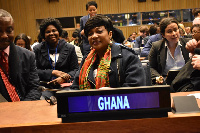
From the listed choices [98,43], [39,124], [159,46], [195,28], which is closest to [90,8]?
[159,46]

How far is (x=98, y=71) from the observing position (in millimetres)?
2008

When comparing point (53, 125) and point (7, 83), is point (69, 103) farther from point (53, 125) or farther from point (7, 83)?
point (7, 83)

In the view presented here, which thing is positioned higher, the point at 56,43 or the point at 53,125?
the point at 56,43

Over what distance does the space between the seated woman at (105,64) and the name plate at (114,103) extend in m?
0.92

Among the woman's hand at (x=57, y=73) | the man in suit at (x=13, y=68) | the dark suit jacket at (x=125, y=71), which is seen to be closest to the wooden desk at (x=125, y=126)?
the dark suit jacket at (x=125, y=71)

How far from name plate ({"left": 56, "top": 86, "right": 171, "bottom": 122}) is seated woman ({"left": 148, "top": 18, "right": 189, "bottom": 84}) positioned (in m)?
2.25

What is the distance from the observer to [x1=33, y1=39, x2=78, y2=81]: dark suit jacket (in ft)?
10.8

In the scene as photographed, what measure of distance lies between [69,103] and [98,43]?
48.5 inches

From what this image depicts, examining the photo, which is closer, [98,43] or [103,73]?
[103,73]

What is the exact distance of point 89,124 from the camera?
0.98 metres

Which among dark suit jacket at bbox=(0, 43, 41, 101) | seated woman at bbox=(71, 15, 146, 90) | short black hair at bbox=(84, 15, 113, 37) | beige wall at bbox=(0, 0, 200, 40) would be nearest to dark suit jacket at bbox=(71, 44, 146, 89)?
seated woman at bbox=(71, 15, 146, 90)

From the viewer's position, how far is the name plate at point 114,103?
0.95 meters

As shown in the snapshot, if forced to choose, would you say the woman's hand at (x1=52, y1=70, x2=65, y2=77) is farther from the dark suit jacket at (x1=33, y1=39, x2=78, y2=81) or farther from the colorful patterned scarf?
the colorful patterned scarf

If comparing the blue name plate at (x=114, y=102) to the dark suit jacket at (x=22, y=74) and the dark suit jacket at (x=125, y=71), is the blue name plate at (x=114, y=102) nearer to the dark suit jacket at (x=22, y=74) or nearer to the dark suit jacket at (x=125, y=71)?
the dark suit jacket at (x=125, y=71)
